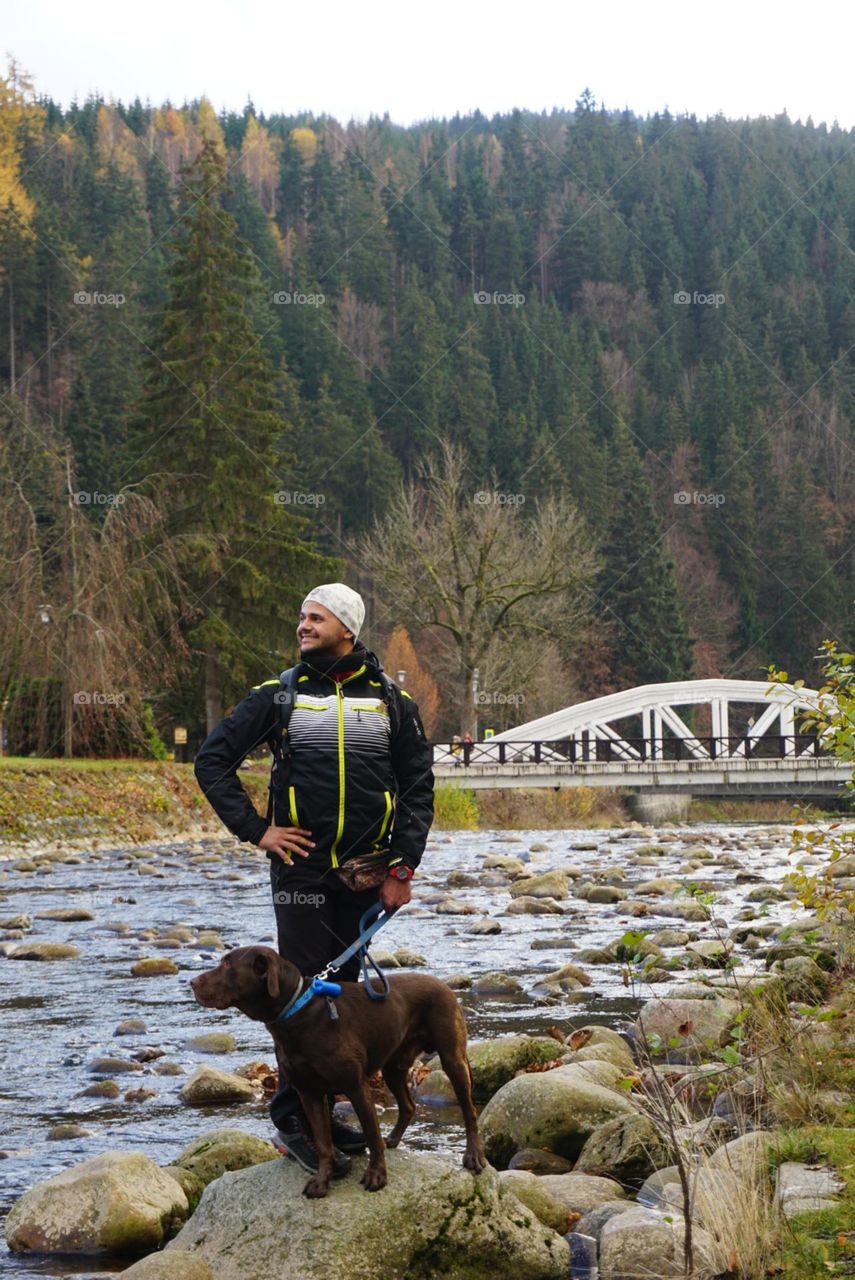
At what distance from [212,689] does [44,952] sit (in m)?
25.2

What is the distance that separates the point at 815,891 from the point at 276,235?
92680 mm

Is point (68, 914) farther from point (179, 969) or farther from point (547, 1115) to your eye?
point (547, 1115)

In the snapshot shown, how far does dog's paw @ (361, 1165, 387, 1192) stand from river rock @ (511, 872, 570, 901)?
12.4 m

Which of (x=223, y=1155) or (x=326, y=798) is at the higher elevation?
(x=326, y=798)

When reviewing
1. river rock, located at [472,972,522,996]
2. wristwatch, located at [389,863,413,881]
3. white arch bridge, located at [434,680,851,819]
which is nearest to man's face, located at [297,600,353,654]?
wristwatch, located at [389,863,413,881]

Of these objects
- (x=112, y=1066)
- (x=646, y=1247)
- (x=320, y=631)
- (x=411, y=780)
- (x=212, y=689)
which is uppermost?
(x=320, y=631)

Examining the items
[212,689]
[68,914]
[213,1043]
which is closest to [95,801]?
[68,914]

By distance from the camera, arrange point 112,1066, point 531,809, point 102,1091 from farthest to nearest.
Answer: point 531,809 < point 112,1066 < point 102,1091

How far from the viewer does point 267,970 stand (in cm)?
446

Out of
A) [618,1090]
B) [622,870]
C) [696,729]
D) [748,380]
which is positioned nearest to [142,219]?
[748,380]

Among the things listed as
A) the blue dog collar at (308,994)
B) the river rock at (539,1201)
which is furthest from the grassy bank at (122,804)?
the blue dog collar at (308,994)

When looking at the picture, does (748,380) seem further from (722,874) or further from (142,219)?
(722,874)

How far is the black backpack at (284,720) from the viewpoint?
4988 mm

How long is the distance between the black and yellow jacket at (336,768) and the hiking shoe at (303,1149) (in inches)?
29.9
